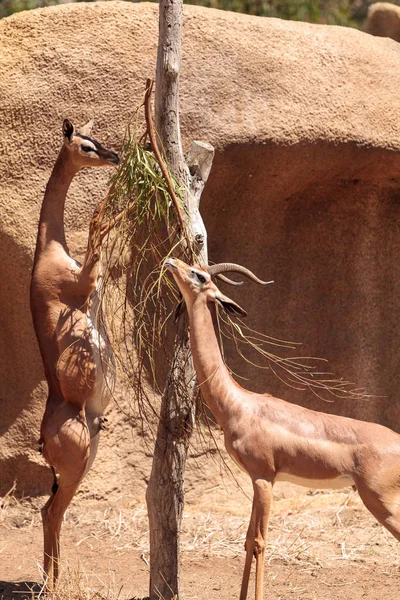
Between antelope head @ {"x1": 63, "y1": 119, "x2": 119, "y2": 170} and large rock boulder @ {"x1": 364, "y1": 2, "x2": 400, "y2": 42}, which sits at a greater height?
large rock boulder @ {"x1": 364, "y1": 2, "x2": 400, "y2": 42}

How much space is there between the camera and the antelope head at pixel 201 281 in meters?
4.61

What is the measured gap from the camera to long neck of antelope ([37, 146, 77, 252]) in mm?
5551

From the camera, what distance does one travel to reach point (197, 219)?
4.95 meters

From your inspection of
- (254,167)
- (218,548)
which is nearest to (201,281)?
(218,548)

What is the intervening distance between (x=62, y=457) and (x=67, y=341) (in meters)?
0.64

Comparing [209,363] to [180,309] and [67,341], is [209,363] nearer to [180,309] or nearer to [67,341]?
[180,309]

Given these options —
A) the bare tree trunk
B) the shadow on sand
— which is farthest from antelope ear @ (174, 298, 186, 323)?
the shadow on sand

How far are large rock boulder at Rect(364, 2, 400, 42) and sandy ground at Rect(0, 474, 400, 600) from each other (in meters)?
4.19

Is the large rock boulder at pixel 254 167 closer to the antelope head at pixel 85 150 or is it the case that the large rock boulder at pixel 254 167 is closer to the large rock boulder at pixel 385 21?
the antelope head at pixel 85 150

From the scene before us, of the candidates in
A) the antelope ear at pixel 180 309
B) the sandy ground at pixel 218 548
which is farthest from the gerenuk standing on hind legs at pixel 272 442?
the sandy ground at pixel 218 548

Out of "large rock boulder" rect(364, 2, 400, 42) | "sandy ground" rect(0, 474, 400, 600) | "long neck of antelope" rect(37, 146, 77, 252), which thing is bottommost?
"sandy ground" rect(0, 474, 400, 600)

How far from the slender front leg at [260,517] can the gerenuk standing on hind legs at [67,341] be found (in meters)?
1.13

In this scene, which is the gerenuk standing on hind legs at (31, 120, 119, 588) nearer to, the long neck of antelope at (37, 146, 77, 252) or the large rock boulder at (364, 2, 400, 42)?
the long neck of antelope at (37, 146, 77, 252)

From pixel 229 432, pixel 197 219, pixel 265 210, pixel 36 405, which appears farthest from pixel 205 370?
pixel 265 210
